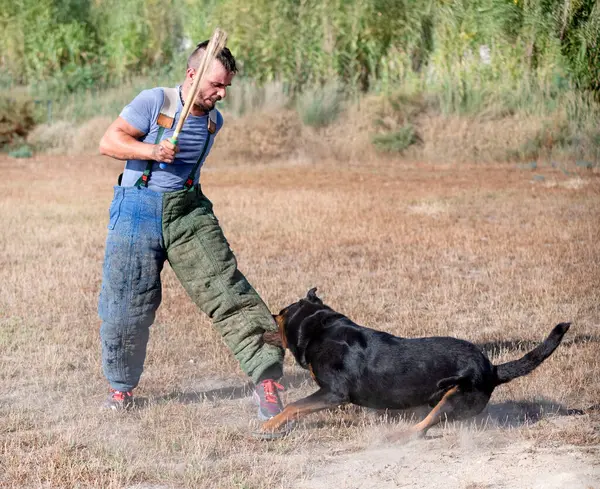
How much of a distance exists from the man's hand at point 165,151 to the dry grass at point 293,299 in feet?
4.99

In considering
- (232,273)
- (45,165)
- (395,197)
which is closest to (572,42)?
(395,197)

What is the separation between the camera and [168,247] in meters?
5.62

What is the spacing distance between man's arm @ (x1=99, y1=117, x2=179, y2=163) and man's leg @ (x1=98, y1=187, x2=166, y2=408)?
287mm

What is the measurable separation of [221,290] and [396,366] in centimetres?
120

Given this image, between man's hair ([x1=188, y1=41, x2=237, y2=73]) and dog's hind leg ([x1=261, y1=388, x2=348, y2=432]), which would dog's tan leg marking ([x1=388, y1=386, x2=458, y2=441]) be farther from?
man's hair ([x1=188, y1=41, x2=237, y2=73])

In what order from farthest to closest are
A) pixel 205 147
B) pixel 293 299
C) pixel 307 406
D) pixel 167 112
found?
1. pixel 293 299
2. pixel 205 147
3. pixel 167 112
4. pixel 307 406

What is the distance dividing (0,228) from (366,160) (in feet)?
33.3

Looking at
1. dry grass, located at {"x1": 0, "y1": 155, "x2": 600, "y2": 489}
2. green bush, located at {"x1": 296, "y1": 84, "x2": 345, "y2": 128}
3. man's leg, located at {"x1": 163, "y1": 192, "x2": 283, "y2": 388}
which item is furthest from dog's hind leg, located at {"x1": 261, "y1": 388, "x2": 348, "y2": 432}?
green bush, located at {"x1": 296, "y1": 84, "x2": 345, "y2": 128}

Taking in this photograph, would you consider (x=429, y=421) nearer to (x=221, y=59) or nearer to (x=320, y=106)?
(x=221, y=59)

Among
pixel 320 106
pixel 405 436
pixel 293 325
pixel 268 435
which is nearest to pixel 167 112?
pixel 293 325

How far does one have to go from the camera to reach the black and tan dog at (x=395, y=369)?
16.4 ft

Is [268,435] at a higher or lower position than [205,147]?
lower

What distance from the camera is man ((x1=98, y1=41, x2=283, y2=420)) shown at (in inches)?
210

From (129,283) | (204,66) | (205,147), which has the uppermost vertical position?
(204,66)
